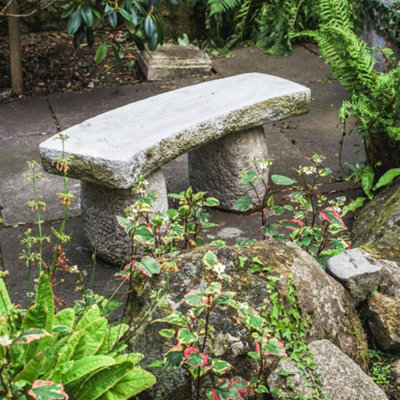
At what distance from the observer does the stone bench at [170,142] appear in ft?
11.4

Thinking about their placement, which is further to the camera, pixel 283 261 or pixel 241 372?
pixel 283 261

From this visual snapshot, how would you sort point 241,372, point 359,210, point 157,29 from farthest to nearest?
point 157,29, point 359,210, point 241,372

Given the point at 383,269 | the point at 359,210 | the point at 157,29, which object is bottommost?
the point at 359,210

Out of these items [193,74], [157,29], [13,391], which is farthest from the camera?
[193,74]

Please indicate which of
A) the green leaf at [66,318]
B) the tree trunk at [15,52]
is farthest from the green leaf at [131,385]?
the tree trunk at [15,52]

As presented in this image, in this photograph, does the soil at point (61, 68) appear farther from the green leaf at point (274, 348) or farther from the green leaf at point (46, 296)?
the green leaf at point (274, 348)

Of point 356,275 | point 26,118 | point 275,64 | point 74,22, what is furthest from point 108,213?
point 275,64

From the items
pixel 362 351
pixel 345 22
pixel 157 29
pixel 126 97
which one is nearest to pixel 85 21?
pixel 157 29

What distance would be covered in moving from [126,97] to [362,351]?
4.08 m

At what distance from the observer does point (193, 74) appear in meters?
6.78

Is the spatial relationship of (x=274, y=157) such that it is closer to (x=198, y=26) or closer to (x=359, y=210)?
(x=359, y=210)

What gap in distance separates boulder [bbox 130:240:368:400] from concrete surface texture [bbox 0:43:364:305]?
0.99m

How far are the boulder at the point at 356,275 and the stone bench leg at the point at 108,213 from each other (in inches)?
46.2

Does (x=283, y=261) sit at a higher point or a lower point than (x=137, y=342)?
higher
